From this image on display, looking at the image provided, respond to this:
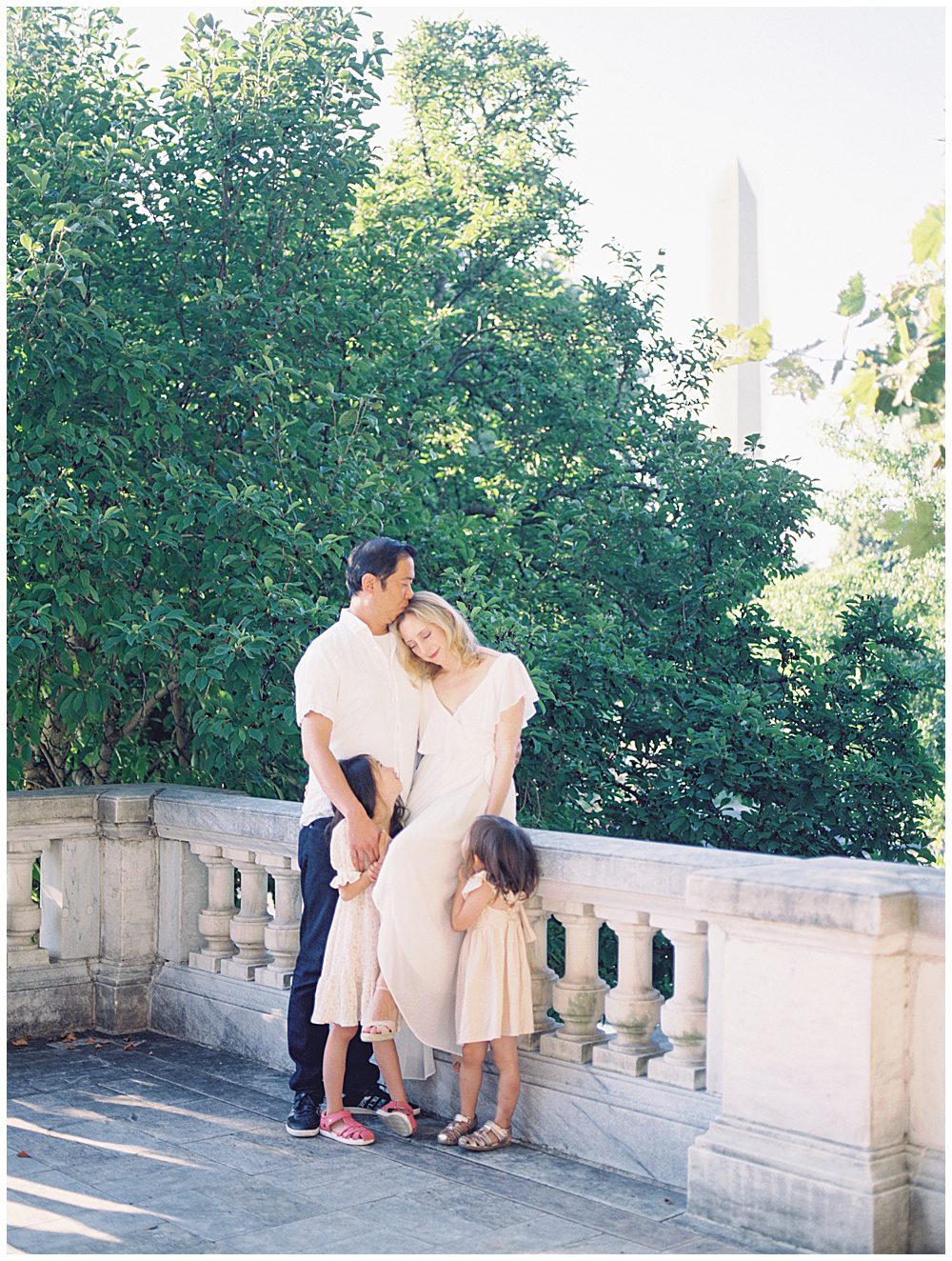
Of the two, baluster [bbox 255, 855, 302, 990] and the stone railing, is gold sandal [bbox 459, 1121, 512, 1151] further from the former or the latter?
baluster [bbox 255, 855, 302, 990]

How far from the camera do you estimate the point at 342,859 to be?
516 cm

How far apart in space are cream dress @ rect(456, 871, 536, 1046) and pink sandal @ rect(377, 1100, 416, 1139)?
14.0 inches

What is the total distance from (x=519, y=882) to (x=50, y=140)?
4996 mm

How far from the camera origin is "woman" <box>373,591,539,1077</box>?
16.5ft

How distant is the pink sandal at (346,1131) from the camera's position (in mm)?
5051

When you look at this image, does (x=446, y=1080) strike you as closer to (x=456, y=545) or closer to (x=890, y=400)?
(x=890, y=400)

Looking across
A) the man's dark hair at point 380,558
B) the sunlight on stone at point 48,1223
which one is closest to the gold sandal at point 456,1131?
the sunlight on stone at point 48,1223

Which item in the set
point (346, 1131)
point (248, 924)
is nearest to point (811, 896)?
point (346, 1131)

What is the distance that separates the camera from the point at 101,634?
736cm

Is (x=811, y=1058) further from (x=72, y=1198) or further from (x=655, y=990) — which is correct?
(x=72, y=1198)

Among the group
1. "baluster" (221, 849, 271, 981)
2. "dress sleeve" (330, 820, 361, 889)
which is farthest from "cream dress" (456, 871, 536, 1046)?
"baluster" (221, 849, 271, 981)

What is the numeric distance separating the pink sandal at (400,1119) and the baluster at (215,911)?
1.58m

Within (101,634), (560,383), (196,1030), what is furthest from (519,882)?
(560,383)

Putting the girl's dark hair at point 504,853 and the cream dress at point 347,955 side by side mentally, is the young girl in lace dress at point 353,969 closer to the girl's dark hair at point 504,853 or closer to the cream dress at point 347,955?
the cream dress at point 347,955
